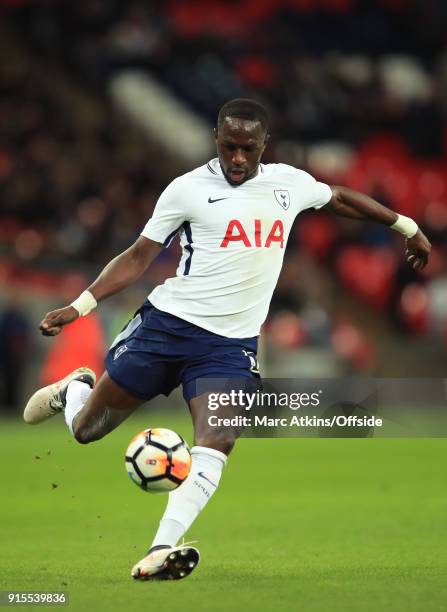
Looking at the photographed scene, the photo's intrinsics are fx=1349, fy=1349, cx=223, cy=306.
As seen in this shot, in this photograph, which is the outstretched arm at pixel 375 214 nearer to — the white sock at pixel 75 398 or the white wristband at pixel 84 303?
the white wristband at pixel 84 303

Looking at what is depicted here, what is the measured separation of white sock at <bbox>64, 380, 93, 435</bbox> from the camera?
7.20m

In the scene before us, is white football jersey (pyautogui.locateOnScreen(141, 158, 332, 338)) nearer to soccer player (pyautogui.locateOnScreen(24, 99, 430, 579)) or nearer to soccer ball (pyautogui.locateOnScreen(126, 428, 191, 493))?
soccer player (pyautogui.locateOnScreen(24, 99, 430, 579))

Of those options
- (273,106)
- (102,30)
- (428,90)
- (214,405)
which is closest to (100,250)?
(273,106)

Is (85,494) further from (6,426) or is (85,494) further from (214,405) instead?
(6,426)

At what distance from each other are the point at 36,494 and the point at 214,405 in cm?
411

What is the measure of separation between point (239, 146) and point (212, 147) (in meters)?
14.8

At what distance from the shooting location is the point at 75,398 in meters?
7.36

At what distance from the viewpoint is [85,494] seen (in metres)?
9.95

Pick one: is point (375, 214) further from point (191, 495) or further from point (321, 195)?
point (191, 495)

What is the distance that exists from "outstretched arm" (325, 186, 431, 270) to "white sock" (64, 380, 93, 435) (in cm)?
167

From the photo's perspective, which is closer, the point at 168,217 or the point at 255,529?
the point at 168,217

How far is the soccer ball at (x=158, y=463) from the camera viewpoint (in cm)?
602

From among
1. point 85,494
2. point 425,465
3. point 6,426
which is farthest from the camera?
point 6,426

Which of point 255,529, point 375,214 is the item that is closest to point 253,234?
point 375,214
